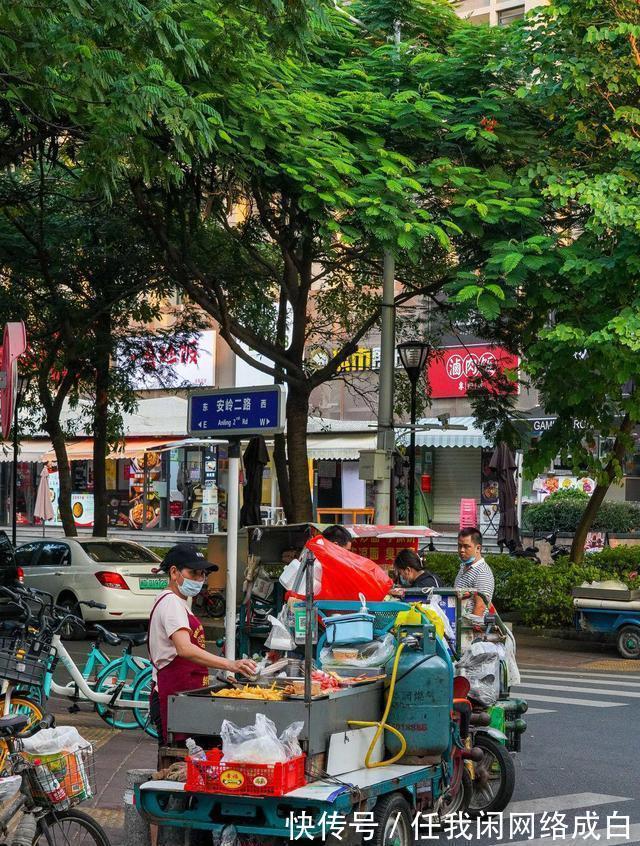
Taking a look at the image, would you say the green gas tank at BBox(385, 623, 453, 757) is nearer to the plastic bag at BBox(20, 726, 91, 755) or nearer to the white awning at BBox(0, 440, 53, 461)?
the plastic bag at BBox(20, 726, 91, 755)

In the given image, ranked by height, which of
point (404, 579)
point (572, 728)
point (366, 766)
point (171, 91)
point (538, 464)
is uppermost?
point (171, 91)

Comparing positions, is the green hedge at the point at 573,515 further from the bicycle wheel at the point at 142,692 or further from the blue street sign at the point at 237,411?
the blue street sign at the point at 237,411

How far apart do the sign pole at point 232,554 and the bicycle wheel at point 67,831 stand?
331 cm

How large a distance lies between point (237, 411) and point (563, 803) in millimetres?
3740

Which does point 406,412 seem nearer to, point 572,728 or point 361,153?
point 361,153

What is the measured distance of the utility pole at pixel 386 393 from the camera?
1700 cm

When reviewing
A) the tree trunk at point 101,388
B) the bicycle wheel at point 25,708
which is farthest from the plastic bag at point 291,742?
the tree trunk at point 101,388

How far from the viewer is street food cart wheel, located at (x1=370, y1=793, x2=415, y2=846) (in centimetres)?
599

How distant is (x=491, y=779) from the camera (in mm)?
7883

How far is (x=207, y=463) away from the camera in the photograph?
3903 centimetres

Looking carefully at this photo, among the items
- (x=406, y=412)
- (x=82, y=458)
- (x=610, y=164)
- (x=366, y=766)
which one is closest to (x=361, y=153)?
(x=610, y=164)

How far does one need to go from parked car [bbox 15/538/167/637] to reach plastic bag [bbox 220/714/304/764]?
39.2 ft

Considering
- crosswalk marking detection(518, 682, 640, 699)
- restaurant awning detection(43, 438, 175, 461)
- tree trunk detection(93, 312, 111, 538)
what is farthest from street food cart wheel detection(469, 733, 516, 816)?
restaurant awning detection(43, 438, 175, 461)

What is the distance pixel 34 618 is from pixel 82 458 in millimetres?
27855
